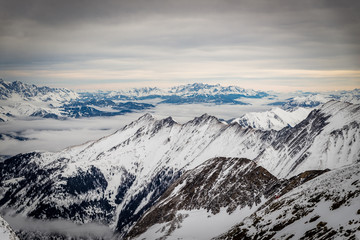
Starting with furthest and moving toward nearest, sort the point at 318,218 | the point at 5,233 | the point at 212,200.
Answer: the point at 212,200, the point at 5,233, the point at 318,218

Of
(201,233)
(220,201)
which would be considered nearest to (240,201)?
(220,201)

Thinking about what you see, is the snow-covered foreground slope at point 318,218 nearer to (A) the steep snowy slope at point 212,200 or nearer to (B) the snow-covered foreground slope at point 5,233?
(A) the steep snowy slope at point 212,200

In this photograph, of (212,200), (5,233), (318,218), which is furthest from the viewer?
(212,200)

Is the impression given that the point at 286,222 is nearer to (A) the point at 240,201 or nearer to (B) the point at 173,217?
(A) the point at 240,201

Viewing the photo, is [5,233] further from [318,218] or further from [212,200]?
[318,218]

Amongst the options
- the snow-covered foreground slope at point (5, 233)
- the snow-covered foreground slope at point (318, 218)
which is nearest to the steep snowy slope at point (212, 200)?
the snow-covered foreground slope at point (318, 218)

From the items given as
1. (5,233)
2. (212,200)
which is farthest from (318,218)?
(5,233)
